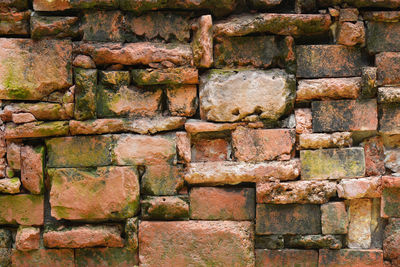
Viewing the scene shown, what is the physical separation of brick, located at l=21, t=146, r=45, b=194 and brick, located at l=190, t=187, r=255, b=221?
1.06 m

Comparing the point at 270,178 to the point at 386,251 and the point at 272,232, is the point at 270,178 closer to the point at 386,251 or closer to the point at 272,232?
the point at 272,232

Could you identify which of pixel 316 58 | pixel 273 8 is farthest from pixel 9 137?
pixel 316 58

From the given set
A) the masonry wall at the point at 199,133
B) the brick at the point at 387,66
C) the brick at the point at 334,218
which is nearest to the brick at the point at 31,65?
the masonry wall at the point at 199,133

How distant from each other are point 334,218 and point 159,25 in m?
1.79

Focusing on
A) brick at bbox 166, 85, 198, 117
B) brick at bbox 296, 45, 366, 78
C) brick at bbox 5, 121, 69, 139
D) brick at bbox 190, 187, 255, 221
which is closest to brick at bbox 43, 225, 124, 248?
brick at bbox 190, 187, 255, 221

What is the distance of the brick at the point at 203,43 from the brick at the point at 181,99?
19 centimetres

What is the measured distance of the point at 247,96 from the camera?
245 centimetres

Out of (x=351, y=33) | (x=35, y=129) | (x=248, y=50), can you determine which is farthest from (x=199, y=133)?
(x=351, y=33)

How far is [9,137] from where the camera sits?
2.46m

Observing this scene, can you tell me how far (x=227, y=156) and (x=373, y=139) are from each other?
1029mm

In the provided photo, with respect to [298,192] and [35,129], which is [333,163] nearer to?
[298,192]

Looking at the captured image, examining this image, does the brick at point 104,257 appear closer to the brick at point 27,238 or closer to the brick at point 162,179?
the brick at point 27,238

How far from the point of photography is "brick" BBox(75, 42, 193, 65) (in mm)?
2412

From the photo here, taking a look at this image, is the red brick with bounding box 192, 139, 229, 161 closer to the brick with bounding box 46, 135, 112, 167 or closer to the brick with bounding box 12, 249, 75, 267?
the brick with bounding box 46, 135, 112, 167
